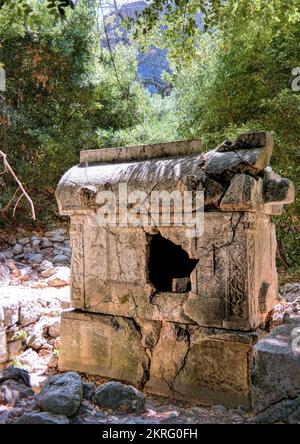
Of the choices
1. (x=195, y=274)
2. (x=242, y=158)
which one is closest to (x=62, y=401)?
(x=195, y=274)

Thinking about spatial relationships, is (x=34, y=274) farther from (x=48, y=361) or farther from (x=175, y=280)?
(x=175, y=280)

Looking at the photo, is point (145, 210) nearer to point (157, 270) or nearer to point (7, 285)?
point (157, 270)

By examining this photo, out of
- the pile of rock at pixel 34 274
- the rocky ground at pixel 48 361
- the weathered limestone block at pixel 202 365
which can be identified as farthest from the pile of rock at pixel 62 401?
the pile of rock at pixel 34 274

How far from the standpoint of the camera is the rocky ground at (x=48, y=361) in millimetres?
Answer: 2602

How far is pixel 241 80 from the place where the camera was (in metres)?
8.00

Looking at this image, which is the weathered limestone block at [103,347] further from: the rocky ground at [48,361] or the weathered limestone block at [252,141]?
the weathered limestone block at [252,141]

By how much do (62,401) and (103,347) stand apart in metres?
1.56

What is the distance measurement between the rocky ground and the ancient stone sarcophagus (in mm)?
285

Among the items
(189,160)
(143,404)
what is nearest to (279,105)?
(189,160)

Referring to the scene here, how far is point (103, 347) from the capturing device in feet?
13.4

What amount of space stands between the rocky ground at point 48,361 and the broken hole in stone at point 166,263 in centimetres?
124

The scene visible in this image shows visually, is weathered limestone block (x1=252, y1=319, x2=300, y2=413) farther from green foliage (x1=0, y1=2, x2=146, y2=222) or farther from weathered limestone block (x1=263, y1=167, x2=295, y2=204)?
green foliage (x1=0, y1=2, x2=146, y2=222)

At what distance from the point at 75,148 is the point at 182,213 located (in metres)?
6.93

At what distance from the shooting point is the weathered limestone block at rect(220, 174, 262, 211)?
3.29m
